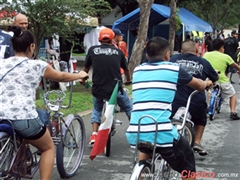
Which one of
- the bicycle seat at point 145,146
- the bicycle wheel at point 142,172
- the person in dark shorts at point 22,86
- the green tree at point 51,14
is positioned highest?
the green tree at point 51,14

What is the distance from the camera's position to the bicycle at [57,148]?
3.67 meters

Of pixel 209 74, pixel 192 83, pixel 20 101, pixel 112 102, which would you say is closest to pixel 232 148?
pixel 209 74

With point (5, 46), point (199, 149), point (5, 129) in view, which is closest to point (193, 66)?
point (199, 149)

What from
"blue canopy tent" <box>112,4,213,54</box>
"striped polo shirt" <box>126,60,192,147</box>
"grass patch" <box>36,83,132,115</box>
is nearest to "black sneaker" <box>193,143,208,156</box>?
"striped polo shirt" <box>126,60,192,147</box>

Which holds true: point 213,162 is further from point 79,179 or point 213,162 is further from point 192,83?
point 192,83

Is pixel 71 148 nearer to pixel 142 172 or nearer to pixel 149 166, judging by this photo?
pixel 149 166

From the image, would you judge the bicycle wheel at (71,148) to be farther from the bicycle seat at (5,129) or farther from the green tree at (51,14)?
the green tree at (51,14)

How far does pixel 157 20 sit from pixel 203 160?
15.3 meters

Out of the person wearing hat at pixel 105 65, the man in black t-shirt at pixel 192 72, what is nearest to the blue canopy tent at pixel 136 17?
the person wearing hat at pixel 105 65

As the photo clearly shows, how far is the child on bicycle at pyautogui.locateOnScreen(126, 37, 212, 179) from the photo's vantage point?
3.52 m

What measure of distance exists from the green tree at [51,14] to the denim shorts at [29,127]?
5867 mm

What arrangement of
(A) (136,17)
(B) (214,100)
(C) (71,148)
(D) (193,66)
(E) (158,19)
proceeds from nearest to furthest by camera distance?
(C) (71,148) < (D) (193,66) < (B) (214,100) < (A) (136,17) < (E) (158,19)

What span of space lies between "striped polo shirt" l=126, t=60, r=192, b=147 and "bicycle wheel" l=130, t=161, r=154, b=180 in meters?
0.21

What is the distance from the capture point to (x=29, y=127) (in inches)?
143
